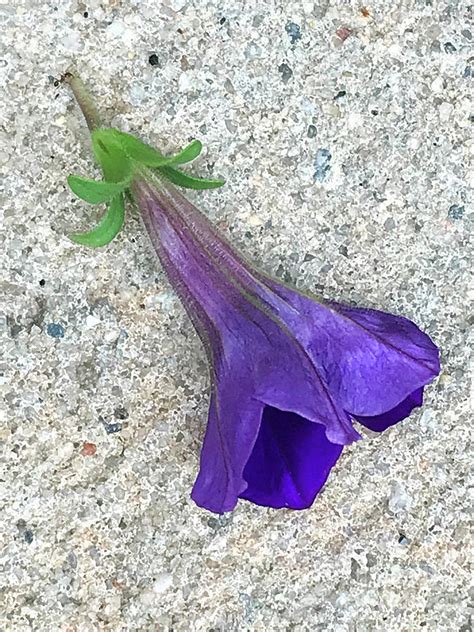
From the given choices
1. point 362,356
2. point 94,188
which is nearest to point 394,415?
point 362,356

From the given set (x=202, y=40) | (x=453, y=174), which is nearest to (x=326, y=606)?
(x=453, y=174)

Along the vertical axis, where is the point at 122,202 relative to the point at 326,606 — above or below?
above

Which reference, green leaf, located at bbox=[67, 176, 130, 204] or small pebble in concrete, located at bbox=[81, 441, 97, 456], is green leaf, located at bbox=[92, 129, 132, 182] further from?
small pebble in concrete, located at bbox=[81, 441, 97, 456]

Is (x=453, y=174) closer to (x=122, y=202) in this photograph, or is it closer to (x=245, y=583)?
(x=122, y=202)

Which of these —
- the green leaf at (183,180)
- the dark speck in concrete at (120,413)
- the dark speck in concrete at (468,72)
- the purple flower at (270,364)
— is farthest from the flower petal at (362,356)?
the dark speck in concrete at (468,72)

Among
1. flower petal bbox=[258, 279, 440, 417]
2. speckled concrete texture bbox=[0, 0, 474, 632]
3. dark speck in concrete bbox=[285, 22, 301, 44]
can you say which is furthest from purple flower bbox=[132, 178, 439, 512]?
dark speck in concrete bbox=[285, 22, 301, 44]
